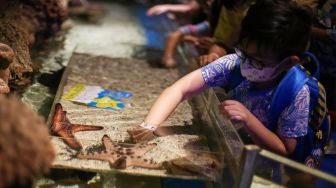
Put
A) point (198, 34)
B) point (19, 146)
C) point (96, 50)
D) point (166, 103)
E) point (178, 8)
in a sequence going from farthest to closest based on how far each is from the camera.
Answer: point (178, 8) < point (96, 50) < point (198, 34) < point (166, 103) < point (19, 146)

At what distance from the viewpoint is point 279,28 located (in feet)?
8.00

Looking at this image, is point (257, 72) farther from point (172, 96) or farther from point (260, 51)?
point (172, 96)

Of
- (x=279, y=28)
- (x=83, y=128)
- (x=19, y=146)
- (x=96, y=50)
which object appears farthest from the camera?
(x=96, y=50)

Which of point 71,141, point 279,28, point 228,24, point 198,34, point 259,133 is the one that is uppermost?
point 279,28

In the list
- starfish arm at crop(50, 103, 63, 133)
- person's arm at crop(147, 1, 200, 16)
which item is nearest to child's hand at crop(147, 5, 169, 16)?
person's arm at crop(147, 1, 200, 16)

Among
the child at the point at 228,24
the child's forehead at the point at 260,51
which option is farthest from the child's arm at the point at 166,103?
the child at the point at 228,24

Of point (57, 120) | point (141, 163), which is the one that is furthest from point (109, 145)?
point (57, 120)

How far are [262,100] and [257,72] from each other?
245 mm

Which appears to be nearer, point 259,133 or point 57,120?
point 259,133

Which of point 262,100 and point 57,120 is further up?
point 262,100

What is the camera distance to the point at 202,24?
6.38 m

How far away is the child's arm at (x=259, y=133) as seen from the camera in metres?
2.53

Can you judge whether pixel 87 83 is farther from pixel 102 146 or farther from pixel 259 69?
pixel 259 69

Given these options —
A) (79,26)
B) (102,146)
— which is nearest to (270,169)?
(102,146)
